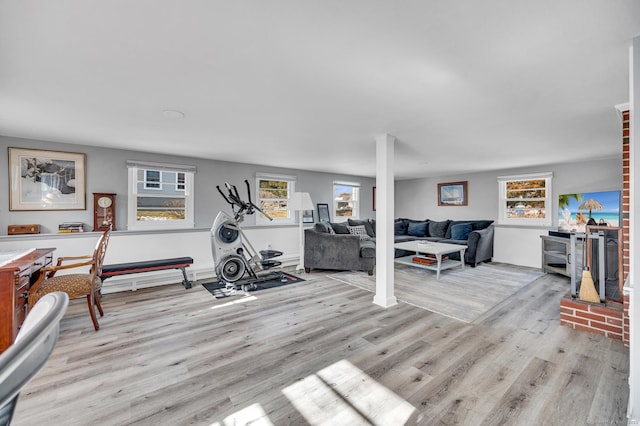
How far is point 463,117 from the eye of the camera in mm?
2756

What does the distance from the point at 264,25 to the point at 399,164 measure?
4421 mm

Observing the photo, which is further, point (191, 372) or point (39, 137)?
point (39, 137)

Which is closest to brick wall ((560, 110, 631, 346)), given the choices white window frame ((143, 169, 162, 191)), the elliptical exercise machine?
the elliptical exercise machine

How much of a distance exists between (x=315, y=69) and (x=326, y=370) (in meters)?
2.16

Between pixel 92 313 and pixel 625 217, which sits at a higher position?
pixel 625 217

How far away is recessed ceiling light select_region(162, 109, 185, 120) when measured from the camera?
2.61m

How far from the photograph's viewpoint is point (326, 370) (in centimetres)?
200

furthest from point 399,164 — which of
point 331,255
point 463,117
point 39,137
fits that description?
point 39,137

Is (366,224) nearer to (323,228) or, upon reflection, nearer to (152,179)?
(323,228)

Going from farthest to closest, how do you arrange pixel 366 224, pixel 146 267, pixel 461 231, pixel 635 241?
pixel 366 224
pixel 461 231
pixel 146 267
pixel 635 241

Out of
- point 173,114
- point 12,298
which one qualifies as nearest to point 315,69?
point 173,114

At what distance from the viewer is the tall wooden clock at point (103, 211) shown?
12.9ft

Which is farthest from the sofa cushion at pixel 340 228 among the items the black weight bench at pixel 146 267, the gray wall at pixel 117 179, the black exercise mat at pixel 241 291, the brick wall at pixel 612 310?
the brick wall at pixel 612 310

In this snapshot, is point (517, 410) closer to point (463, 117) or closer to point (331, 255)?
point (463, 117)
